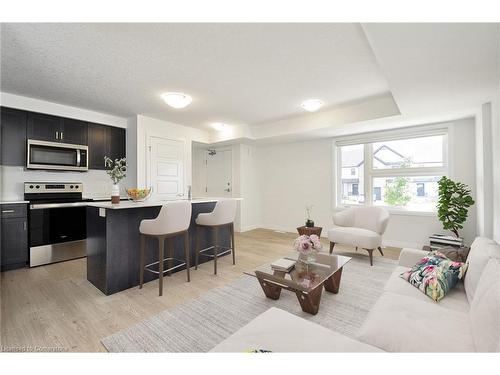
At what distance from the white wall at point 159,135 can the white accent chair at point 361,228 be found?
3.38 metres

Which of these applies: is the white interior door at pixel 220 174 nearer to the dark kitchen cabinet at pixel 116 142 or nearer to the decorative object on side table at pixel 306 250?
the dark kitchen cabinet at pixel 116 142

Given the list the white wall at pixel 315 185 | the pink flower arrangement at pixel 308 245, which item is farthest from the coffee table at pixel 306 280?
the white wall at pixel 315 185

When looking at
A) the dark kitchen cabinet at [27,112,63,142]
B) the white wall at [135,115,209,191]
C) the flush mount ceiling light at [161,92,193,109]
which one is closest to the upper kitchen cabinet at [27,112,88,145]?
the dark kitchen cabinet at [27,112,63,142]

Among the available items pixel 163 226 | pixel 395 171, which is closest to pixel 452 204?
pixel 395 171

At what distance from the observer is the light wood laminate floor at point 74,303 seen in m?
1.72

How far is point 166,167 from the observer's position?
15.6 ft

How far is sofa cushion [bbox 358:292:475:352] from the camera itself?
1.08 m

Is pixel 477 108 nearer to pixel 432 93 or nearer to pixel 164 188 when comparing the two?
pixel 432 93

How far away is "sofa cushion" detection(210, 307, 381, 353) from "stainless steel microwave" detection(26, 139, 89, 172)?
13.5ft

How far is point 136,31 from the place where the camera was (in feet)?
6.45

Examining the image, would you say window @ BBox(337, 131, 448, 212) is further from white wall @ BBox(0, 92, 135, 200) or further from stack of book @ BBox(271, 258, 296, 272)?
white wall @ BBox(0, 92, 135, 200)

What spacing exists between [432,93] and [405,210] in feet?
7.69

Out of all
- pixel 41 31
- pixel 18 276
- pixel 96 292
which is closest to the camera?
pixel 41 31
